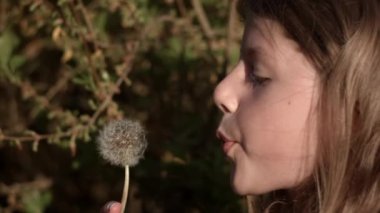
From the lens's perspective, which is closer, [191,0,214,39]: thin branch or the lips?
the lips

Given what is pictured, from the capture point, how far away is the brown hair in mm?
1991

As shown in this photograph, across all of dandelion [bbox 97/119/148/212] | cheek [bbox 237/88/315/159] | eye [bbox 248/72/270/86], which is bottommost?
dandelion [bbox 97/119/148/212]

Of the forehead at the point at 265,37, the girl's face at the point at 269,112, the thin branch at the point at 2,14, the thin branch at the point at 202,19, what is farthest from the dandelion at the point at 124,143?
the thin branch at the point at 2,14

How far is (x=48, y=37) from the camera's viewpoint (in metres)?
3.74

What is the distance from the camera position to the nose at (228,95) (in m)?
2.12

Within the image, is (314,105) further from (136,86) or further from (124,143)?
(136,86)

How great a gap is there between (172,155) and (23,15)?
0.77 m

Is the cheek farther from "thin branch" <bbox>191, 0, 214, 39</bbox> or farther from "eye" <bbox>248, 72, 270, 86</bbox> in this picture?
"thin branch" <bbox>191, 0, 214, 39</bbox>

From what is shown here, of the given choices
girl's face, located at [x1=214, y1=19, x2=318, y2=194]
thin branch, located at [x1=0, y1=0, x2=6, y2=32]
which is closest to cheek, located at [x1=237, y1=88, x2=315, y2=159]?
girl's face, located at [x1=214, y1=19, x2=318, y2=194]

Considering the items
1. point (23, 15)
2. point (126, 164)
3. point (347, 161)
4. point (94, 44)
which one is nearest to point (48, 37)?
point (23, 15)

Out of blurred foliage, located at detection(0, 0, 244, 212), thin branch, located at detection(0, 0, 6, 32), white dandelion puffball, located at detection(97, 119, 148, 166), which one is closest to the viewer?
white dandelion puffball, located at detection(97, 119, 148, 166)

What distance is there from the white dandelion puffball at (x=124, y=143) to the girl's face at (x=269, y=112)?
20cm

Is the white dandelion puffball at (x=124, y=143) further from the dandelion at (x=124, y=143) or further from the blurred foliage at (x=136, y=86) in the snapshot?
the blurred foliage at (x=136, y=86)

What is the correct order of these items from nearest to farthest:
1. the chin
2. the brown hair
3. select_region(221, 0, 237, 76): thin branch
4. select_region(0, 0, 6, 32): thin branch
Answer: the brown hair
the chin
select_region(221, 0, 237, 76): thin branch
select_region(0, 0, 6, 32): thin branch
